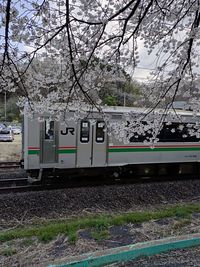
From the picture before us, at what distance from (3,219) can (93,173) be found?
161 inches

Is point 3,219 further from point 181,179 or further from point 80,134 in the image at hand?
point 181,179

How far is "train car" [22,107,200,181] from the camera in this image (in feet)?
31.0

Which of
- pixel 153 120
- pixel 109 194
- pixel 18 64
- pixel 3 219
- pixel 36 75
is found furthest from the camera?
pixel 109 194

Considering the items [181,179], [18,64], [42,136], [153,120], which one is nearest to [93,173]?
[42,136]

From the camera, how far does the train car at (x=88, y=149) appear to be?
31.0 ft

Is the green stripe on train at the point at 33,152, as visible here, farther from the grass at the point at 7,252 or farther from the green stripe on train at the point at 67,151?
the grass at the point at 7,252

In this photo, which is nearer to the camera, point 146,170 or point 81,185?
point 81,185

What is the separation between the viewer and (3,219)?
700cm

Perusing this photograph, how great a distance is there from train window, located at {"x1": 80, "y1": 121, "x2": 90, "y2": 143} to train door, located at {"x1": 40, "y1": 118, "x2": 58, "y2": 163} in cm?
83

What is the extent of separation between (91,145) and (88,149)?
6.2 inches

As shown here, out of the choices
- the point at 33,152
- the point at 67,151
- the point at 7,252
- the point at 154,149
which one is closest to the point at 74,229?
the point at 7,252

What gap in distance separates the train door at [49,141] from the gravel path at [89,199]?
3.47 feet

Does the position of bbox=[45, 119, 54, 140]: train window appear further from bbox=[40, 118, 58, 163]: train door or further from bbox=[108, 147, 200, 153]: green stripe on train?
bbox=[108, 147, 200, 153]: green stripe on train

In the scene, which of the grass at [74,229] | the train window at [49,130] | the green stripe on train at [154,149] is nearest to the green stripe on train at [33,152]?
the train window at [49,130]
